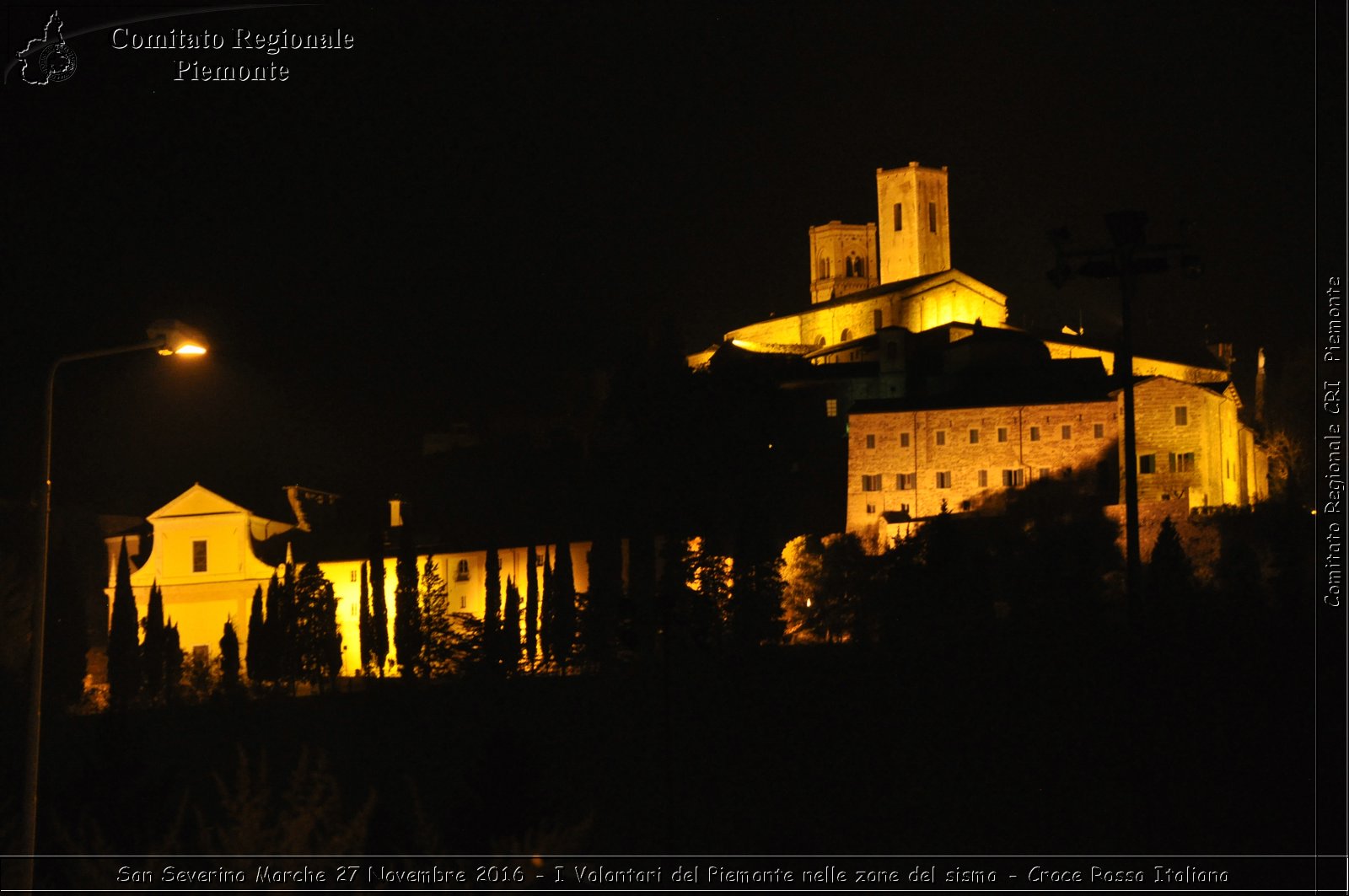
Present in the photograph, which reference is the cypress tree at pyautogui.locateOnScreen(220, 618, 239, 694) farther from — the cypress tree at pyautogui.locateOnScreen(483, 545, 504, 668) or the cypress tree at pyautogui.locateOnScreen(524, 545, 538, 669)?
the cypress tree at pyautogui.locateOnScreen(524, 545, 538, 669)

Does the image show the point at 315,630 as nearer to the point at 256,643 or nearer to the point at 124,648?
the point at 256,643

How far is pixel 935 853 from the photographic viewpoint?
25062 millimetres

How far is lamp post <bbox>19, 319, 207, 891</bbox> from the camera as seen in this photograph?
13164mm

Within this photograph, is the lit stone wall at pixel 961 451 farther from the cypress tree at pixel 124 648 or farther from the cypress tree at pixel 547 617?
the cypress tree at pixel 124 648

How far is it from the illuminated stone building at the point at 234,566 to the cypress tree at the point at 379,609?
1642 millimetres

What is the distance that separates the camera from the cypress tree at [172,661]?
150ft

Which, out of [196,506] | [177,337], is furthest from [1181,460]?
[177,337]

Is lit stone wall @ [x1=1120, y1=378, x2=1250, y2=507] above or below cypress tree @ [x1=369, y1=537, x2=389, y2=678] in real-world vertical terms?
above

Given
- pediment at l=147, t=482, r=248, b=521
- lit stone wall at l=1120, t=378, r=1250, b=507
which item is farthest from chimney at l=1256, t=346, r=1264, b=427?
pediment at l=147, t=482, r=248, b=521

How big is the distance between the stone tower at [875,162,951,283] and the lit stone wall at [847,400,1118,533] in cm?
3536

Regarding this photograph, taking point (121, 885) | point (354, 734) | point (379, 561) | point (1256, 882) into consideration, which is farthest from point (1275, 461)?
point (121, 885)

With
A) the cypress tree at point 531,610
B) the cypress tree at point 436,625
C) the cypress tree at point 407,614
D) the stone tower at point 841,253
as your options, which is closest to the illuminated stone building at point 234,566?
the cypress tree at point 436,625

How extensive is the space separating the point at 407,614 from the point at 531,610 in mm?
3342

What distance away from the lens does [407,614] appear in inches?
1844
